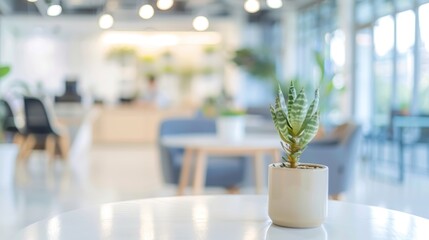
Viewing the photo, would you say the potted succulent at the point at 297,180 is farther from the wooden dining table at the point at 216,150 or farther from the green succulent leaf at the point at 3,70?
the green succulent leaf at the point at 3,70

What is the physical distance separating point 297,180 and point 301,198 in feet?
0.16

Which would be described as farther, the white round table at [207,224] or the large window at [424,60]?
the large window at [424,60]

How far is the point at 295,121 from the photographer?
1424 mm

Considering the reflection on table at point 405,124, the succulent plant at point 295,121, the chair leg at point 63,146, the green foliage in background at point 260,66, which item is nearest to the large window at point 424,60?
the reflection on table at point 405,124

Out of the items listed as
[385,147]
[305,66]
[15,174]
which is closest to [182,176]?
[15,174]

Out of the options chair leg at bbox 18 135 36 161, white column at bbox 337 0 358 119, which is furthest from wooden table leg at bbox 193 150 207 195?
white column at bbox 337 0 358 119

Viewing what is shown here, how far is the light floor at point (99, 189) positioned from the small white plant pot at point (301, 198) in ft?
9.33

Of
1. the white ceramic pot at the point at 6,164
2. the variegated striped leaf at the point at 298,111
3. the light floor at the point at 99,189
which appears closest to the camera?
the variegated striped leaf at the point at 298,111

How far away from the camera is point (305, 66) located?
41.0 feet

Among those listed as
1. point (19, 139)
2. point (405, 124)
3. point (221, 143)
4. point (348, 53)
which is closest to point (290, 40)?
point (348, 53)

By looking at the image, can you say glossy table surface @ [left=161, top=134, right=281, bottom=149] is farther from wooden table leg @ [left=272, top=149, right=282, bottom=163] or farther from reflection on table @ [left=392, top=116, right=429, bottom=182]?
reflection on table @ [left=392, top=116, right=429, bottom=182]

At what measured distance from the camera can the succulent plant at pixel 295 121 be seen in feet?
4.65

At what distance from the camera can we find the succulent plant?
1416mm

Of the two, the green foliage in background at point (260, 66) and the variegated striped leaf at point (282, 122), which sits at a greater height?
the green foliage in background at point (260, 66)
